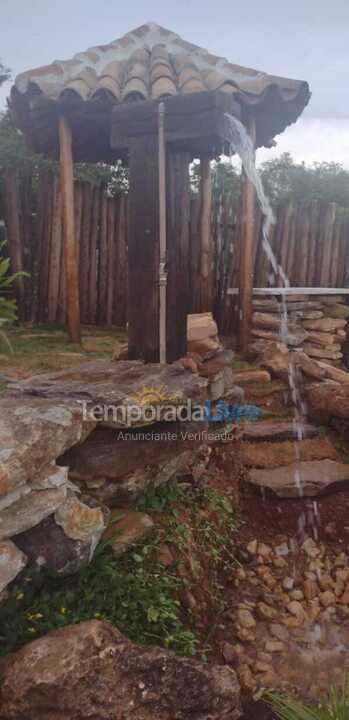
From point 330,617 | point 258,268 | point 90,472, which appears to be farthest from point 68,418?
point 258,268

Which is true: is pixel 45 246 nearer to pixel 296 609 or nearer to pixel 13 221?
pixel 13 221

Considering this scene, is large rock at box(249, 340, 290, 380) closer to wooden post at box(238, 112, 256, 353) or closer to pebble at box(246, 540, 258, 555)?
wooden post at box(238, 112, 256, 353)

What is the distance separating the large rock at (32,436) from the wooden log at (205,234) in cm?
277

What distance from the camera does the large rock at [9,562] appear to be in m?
2.19

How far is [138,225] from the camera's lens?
13.0ft

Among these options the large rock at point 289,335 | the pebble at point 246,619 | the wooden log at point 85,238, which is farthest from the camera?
the wooden log at point 85,238

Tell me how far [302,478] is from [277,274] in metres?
4.55

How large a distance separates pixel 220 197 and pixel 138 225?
160 inches

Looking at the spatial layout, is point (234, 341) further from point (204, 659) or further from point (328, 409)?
point (204, 659)

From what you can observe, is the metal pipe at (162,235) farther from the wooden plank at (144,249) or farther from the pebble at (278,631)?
the pebble at (278,631)

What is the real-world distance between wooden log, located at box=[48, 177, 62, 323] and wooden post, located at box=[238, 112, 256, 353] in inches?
98.5

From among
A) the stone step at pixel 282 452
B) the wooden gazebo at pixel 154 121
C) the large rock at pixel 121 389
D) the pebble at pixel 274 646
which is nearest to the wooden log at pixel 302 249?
the wooden gazebo at pixel 154 121

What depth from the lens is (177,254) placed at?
3.99m

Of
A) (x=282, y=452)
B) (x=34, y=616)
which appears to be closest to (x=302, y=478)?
(x=282, y=452)
